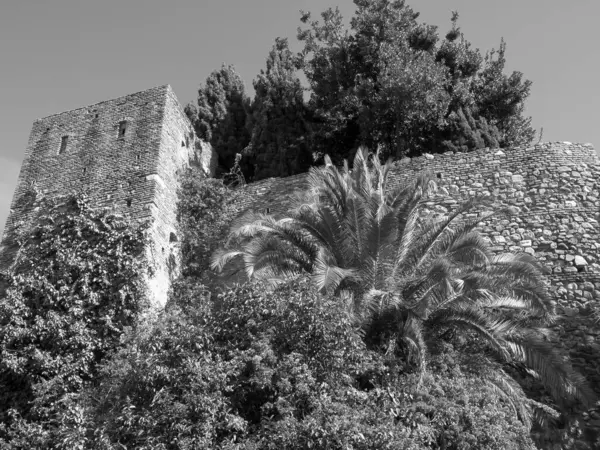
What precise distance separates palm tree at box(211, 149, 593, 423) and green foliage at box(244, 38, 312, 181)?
5.60 m

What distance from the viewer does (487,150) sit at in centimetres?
1216

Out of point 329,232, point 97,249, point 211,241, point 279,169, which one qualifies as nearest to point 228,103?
point 279,169

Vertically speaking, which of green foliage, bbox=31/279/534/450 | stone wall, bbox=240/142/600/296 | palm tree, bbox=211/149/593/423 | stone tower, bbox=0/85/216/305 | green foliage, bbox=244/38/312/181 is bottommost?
green foliage, bbox=31/279/534/450

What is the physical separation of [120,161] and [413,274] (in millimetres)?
6316

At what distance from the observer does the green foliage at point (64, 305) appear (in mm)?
9867

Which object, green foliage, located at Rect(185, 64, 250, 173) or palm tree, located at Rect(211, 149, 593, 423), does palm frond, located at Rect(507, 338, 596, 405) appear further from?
green foliage, located at Rect(185, 64, 250, 173)

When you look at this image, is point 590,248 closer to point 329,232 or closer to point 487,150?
point 487,150

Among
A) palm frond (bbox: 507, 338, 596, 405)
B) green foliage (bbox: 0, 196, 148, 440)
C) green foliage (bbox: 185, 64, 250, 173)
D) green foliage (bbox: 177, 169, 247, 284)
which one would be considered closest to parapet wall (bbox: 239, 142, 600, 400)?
green foliage (bbox: 177, 169, 247, 284)

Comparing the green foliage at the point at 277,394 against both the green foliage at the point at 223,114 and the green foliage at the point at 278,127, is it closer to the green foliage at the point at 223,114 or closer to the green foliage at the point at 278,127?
the green foliage at the point at 278,127

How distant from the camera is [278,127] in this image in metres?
15.9

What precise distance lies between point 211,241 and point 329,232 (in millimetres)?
3382

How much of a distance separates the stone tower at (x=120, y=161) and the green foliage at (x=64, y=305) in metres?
0.54

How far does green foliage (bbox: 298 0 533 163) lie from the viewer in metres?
14.0

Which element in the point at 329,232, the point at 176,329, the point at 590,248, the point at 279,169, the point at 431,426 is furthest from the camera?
the point at 279,169
